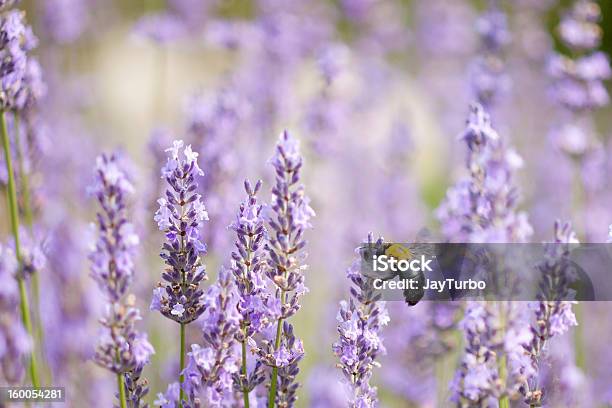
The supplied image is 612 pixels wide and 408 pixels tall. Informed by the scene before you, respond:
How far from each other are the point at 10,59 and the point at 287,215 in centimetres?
92

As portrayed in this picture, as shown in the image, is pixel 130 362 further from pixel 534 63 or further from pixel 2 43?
pixel 534 63

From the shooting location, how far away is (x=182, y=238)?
181 centimetres

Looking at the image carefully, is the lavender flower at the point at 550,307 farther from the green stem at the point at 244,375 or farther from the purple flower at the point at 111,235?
the purple flower at the point at 111,235

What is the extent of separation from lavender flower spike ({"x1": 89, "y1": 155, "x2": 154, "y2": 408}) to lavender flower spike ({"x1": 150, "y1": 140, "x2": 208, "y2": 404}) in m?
0.12

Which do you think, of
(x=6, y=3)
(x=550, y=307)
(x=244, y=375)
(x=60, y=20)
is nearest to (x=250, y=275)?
(x=244, y=375)

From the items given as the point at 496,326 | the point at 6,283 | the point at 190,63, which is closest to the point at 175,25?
the point at 6,283

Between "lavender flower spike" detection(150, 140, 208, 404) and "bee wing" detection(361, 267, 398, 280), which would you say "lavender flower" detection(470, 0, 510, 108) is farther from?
"lavender flower spike" detection(150, 140, 208, 404)

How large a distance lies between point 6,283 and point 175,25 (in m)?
3.18

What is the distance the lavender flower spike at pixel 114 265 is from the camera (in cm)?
166

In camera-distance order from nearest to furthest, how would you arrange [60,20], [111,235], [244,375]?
[111,235] → [244,375] → [60,20]

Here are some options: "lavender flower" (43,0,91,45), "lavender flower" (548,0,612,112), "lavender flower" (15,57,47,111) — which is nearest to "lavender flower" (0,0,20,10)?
"lavender flower" (15,57,47,111)

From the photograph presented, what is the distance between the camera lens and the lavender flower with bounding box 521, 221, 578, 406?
1.78 metres

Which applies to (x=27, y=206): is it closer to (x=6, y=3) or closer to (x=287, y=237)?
(x=6, y=3)

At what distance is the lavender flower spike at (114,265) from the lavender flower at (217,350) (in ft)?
0.42
